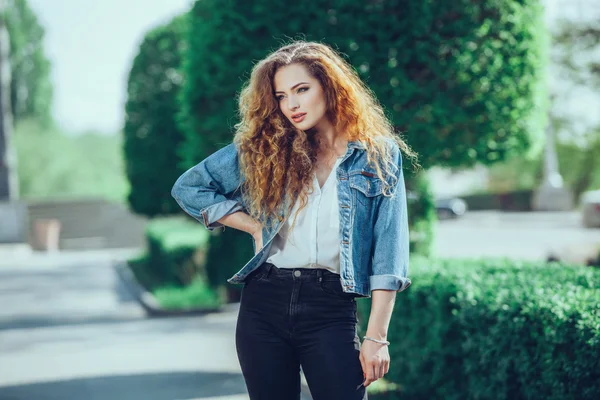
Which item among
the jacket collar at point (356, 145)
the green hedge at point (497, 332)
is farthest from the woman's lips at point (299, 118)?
the green hedge at point (497, 332)

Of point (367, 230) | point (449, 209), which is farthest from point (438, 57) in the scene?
point (449, 209)

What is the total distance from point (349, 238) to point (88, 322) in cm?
939

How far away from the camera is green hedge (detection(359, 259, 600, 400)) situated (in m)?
3.98

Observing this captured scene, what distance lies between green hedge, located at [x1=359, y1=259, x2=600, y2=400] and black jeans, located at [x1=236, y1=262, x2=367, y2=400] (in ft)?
5.95

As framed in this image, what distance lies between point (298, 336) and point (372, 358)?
10.3 inches

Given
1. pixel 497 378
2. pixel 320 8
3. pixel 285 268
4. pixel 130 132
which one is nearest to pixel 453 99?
pixel 320 8

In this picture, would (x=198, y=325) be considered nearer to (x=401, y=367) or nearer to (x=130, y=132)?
(x=401, y=367)

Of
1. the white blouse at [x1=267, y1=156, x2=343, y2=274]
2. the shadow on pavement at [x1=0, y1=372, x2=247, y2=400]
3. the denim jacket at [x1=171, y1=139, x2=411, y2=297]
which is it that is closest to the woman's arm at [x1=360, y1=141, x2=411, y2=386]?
the denim jacket at [x1=171, y1=139, x2=411, y2=297]

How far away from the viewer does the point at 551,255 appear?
36.7ft

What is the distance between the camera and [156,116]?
18031 millimetres

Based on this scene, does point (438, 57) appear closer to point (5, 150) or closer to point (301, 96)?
point (301, 96)

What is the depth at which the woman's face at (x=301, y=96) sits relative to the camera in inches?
107

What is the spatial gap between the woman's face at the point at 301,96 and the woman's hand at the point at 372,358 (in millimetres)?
807

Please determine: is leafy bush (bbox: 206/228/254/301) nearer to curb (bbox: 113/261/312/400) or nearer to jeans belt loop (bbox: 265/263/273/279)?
curb (bbox: 113/261/312/400)
